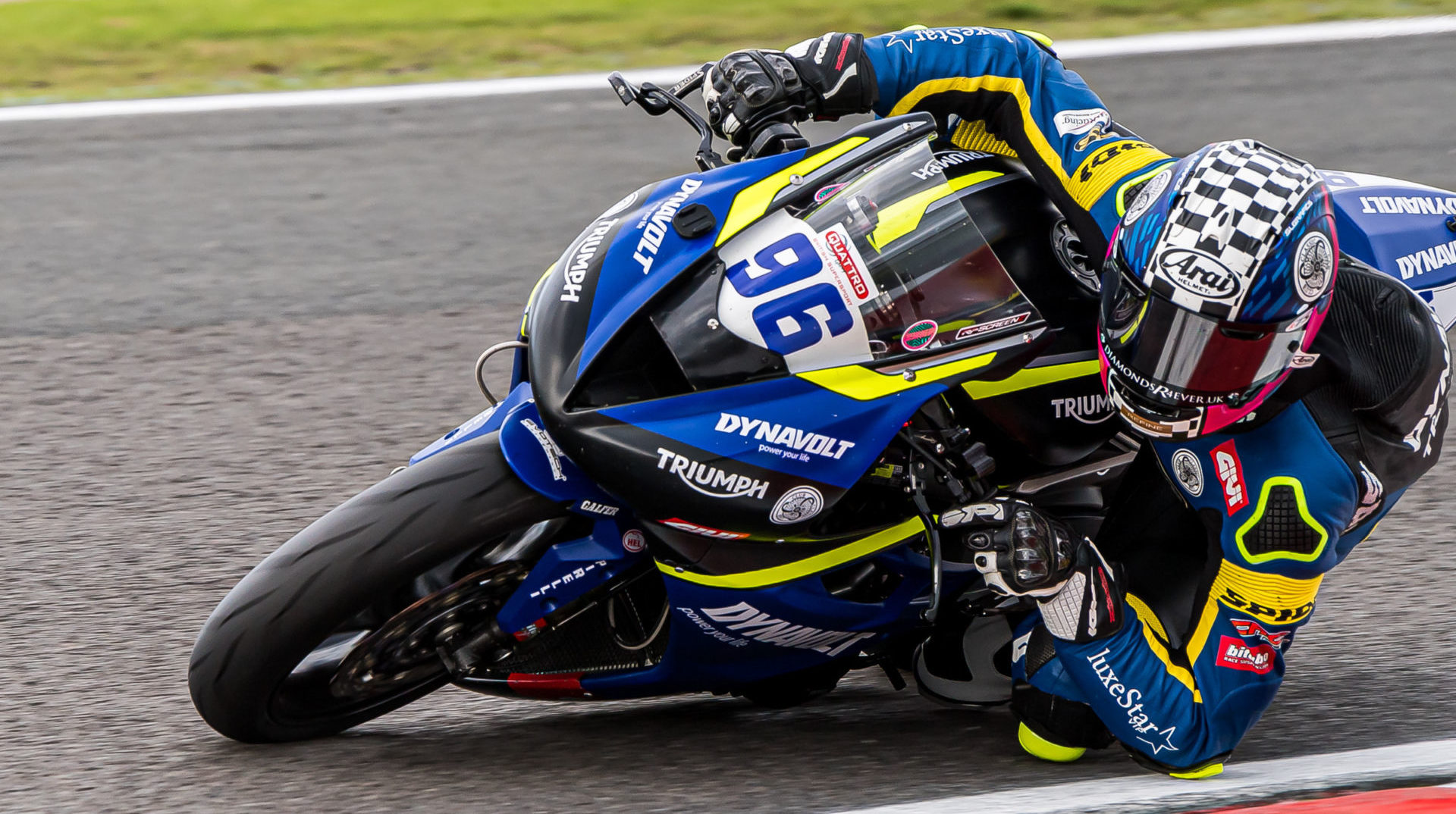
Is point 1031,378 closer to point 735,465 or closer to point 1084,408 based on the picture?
point 1084,408

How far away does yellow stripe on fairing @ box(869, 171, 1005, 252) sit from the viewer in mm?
2807

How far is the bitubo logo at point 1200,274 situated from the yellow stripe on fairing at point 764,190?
23.5 inches

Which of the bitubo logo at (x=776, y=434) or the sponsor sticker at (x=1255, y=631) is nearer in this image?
the bitubo logo at (x=776, y=434)

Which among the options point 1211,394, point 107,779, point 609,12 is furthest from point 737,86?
point 609,12

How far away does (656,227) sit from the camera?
2840 mm

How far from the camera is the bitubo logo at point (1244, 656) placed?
9.82 feet

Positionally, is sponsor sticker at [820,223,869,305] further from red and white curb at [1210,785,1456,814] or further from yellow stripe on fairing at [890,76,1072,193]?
red and white curb at [1210,785,1456,814]

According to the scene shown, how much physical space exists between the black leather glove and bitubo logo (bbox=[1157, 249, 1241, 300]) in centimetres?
81

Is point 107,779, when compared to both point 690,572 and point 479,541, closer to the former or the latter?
point 479,541

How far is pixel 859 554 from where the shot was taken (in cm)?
299

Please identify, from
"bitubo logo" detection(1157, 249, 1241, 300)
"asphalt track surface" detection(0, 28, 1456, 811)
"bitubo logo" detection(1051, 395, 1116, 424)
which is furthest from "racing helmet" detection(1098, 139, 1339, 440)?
"asphalt track surface" detection(0, 28, 1456, 811)

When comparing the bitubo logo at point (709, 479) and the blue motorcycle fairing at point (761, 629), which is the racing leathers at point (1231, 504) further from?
the bitubo logo at point (709, 479)

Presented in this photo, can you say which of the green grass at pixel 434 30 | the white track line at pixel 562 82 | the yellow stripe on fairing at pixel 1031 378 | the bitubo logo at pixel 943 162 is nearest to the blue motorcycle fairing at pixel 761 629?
the yellow stripe on fairing at pixel 1031 378

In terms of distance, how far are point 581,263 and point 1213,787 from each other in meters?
1.48
